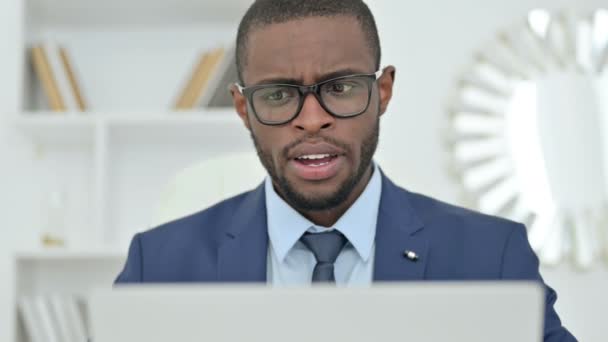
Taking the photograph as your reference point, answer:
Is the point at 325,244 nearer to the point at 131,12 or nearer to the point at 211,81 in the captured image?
the point at 211,81

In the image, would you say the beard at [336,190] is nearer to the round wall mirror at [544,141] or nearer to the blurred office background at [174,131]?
the blurred office background at [174,131]

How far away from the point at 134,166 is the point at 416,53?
1075 mm

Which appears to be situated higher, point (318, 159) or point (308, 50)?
point (308, 50)

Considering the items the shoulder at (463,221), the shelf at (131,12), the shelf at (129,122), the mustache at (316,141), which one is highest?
the shelf at (131,12)

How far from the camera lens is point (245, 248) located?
1448 mm

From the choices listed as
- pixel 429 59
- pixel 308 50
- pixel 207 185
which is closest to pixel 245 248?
pixel 308 50

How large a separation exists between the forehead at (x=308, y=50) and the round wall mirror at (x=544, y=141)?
1835 millimetres

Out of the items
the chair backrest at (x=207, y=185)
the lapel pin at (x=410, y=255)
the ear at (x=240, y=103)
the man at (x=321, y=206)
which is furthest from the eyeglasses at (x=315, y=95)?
the chair backrest at (x=207, y=185)

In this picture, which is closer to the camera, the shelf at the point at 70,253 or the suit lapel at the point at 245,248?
the suit lapel at the point at 245,248

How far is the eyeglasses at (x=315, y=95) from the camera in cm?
133

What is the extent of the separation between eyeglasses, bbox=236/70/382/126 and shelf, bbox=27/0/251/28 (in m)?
1.81

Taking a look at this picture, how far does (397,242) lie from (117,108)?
1976 mm

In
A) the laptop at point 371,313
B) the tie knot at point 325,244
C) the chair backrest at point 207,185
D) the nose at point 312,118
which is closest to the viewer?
the laptop at point 371,313

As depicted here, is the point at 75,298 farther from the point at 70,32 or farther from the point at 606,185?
the point at 606,185
